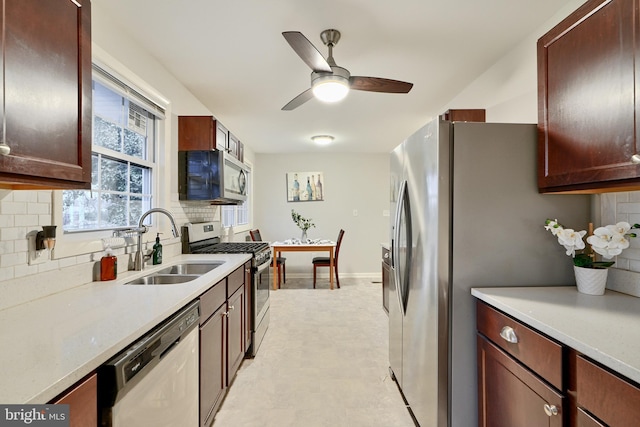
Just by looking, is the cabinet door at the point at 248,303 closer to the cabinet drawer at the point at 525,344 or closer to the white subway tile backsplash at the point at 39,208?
the white subway tile backsplash at the point at 39,208


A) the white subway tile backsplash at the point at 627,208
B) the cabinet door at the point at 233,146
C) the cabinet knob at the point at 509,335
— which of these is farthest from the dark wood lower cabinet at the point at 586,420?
the cabinet door at the point at 233,146

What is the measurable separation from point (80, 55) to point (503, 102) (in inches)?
98.4

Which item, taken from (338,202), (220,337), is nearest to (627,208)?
(220,337)

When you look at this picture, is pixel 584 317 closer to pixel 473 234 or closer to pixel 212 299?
pixel 473 234

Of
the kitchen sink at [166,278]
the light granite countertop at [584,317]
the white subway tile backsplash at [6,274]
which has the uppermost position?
the white subway tile backsplash at [6,274]

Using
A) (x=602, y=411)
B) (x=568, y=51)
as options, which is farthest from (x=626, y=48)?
(x=602, y=411)

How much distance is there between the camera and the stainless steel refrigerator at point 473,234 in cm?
146

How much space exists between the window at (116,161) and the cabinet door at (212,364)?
0.91m

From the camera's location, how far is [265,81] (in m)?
2.69

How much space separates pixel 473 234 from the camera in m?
1.47

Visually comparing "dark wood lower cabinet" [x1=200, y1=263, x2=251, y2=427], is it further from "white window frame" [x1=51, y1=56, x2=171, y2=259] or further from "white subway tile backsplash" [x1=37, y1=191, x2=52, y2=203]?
"white subway tile backsplash" [x1=37, y1=191, x2=52, y2=203]

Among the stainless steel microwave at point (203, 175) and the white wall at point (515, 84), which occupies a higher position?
the white wall at point (515, 84)

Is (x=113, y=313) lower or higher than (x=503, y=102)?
lower

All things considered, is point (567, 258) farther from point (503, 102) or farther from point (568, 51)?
point (503, 102)
